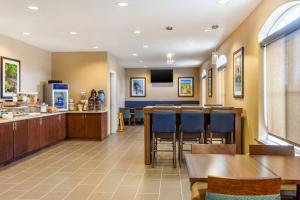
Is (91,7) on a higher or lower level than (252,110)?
higher

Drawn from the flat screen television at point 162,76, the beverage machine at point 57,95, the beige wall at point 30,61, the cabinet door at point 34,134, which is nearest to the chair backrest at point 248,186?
the cabinet door at point 34,134

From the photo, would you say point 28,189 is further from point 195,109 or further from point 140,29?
point 140,29

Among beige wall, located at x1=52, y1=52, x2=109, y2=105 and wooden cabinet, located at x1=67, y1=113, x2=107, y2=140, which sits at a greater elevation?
beige wall, located at x1=52, y1=52, x2=109, y2=105

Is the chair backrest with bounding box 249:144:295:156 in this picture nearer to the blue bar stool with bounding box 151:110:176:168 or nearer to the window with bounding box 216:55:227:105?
the blue bar stool with bounding box 151:110:176:168

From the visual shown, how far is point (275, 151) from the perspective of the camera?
2682mm

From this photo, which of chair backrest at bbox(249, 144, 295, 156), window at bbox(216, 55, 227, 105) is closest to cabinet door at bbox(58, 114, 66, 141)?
window at bbox(216, 55, 227, 105)

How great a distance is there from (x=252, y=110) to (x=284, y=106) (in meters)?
1.00

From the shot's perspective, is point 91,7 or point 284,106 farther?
point 91,7

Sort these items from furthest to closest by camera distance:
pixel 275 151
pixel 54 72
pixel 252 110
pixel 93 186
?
pixel 54 72 < pixel 252 110 < pixel 93 186 < pixel 275 151

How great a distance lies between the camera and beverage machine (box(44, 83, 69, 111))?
8.09 meters

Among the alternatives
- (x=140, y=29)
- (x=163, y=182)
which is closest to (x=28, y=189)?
(x=163, y=182)

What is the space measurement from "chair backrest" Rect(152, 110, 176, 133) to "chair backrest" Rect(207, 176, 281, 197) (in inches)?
131

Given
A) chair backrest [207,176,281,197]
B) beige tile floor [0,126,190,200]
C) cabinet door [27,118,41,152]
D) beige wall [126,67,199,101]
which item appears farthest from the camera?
beige wall [126,67,199,101]

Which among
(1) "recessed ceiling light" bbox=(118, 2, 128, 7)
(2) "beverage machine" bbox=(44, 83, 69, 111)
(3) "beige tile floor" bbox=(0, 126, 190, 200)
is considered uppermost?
(1) "recessed ceiling light" bbox=(118, 2, 128, 7)
